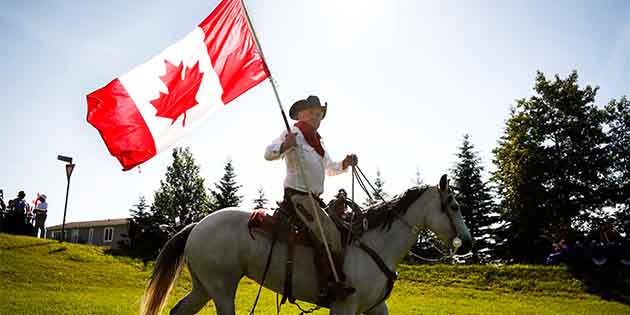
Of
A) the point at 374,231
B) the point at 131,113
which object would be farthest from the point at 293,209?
the point at 131,113

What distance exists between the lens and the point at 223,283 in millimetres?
6008

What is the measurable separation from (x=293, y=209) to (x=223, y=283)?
4.38 feet

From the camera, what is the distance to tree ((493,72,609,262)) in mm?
32750

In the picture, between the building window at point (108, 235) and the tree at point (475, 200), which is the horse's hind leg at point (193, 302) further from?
the building window at point (108, 235)

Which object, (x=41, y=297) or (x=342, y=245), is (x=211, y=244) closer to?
(x=342, y=245)

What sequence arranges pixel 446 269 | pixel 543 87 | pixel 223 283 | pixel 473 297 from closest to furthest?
pixel 223 283, pixel 473 297, pixel 446 269, pixel 543 87

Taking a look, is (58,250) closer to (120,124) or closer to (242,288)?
(242,288)

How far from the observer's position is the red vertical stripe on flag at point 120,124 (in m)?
6.43

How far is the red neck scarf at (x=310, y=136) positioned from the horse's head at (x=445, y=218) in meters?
1.69

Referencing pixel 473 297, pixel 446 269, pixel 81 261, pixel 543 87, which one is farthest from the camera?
→ pixel 543 87

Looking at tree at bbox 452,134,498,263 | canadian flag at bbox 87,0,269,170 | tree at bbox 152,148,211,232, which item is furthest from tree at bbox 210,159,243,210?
canadian flag at bbox 87,0,269,170

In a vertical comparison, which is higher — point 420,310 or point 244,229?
point 244,229

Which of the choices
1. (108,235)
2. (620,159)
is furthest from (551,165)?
(108,235)

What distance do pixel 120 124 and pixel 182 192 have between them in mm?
47792
